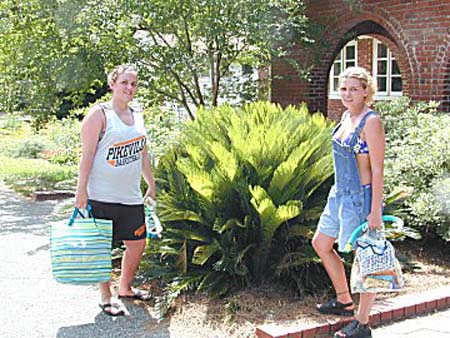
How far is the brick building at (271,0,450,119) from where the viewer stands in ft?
30.9

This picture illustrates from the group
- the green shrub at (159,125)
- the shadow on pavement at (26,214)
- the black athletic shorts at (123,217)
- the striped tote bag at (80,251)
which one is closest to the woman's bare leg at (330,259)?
the black athletic shorts at (123,217)

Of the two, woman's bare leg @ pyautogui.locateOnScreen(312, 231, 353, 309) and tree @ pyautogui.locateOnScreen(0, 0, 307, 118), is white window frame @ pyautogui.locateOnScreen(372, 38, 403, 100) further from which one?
woman's bare leg @ pyautogui.locateOnScreen(312, 231, 353, 309)

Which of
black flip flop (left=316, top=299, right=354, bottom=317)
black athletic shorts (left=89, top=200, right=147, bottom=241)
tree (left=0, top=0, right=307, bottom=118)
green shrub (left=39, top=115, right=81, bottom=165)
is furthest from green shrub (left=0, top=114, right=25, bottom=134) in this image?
black flip flop (left=316, top=299, right=354, bottom=317)

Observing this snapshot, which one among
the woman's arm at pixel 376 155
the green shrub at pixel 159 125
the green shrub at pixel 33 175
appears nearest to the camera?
the woman's arm at pixel 376 155

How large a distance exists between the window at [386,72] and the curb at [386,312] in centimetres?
1133

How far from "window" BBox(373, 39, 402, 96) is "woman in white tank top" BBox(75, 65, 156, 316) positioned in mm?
12032

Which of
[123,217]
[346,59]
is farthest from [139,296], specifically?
[346,59]

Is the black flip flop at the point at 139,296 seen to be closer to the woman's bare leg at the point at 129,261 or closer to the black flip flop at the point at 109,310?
the woman's bare leg at the point at 129,261

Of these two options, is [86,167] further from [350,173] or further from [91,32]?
[91,32]

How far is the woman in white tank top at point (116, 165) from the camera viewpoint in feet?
15.4

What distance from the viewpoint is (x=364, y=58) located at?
17.9 metres

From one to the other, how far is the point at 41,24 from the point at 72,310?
5543 mm

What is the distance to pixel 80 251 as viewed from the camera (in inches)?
180

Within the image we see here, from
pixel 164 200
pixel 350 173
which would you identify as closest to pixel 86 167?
pixel 164 200
